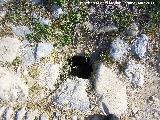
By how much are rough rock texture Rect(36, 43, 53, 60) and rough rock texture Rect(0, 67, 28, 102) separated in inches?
25.3

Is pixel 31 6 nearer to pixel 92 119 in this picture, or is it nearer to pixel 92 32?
pixel 92 32

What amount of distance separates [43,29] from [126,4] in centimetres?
184

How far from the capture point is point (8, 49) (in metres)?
8.99

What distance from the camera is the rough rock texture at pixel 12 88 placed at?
28.7 ft

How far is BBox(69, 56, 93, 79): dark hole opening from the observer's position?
363 inches

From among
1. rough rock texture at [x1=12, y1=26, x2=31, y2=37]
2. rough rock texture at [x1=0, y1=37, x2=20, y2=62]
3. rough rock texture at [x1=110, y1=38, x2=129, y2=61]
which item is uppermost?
rough rock texture at [x1=12, y1=26, x2=31, y2=37]

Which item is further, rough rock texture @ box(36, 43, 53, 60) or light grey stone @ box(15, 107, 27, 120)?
rough rock texture @ box(36, 43, 53, 60)

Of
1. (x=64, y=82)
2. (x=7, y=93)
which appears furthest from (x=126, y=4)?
(x=7, y=93)

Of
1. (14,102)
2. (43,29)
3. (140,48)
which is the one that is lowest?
(14,102)

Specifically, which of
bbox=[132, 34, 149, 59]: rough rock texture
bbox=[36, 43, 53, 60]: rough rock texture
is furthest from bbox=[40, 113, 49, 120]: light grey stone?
bbox=[132, 34, 149, 59]: rough rock texture

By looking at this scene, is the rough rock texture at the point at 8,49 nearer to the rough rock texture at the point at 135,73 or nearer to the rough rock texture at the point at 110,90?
the rough rock texture at the point at 110,90

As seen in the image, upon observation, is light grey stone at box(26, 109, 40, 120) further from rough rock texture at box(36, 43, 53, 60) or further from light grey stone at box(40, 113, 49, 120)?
rough rock texture at box(36, 43, 53, 60)

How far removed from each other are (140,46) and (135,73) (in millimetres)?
576

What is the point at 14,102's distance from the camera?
346 inches
